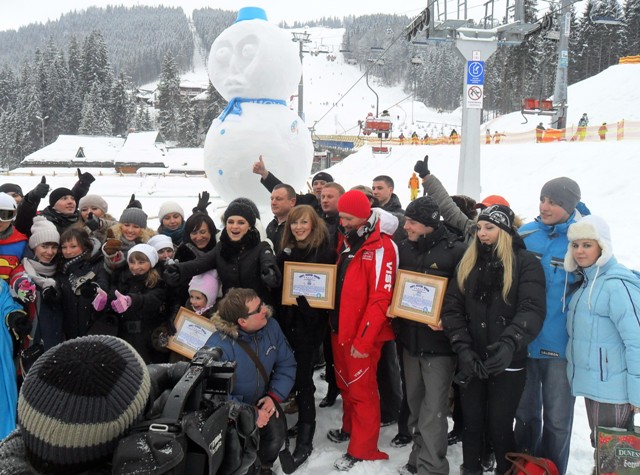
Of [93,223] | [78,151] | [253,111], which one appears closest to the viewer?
[93,223]

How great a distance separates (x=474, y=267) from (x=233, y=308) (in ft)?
4.70

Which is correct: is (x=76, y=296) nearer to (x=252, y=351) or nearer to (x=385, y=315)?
(x=252, y=351)

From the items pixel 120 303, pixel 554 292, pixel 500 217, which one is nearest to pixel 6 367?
pixel 120 303

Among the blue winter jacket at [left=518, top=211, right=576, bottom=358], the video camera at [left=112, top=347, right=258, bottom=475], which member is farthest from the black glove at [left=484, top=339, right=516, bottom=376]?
the video camera at [left=112, top=347, right=258, bottom=475]

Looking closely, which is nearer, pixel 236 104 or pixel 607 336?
pixel 607 336

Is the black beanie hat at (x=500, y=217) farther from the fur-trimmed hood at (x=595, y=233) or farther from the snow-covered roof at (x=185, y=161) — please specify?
the snow-covered roof at (x=185, y=161)

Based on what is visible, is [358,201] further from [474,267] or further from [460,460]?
[460,460]

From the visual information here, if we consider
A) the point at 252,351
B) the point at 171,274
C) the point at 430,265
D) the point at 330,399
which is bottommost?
the point at 330,399

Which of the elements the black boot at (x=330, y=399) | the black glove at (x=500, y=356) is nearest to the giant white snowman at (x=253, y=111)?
the black boot at (x=330, y=399)

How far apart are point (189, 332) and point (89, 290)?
0.71 metres

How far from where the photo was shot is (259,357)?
2723 millimetres

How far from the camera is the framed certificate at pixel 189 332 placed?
3.12 m

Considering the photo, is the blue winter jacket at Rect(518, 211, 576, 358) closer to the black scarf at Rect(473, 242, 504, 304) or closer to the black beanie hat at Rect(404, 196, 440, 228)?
the black scarf at Rect(473, 242, 504, 304)

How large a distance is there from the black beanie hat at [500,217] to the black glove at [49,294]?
2.85 m
